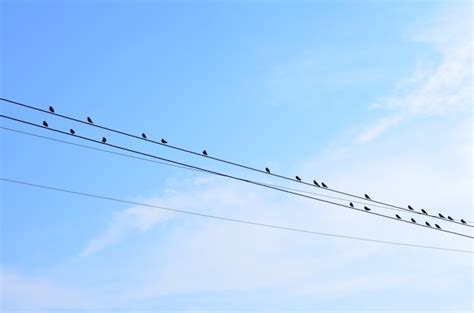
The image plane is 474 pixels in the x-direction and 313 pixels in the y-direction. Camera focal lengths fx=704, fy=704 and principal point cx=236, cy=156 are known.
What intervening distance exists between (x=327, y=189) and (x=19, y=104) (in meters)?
13.3

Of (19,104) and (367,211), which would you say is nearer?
(19,104)

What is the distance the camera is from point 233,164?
27.1 meters

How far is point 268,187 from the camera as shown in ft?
93.8

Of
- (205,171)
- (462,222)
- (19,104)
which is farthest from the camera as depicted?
(462,222)

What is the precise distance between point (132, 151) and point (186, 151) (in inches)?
80.1

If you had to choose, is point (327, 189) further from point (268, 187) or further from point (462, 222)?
point (462, 222)

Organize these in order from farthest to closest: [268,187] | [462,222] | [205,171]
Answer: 1. [462,222]
2. [268,187]
3. [205,171]

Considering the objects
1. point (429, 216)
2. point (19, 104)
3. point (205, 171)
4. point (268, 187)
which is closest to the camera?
point (19, 104)

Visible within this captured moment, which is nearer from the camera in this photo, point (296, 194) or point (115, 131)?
point (115, 131)

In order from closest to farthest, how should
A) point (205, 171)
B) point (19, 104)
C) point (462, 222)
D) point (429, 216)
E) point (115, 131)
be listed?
1. point (19, 104)
2. point (115, 131)
3. point (205, 171)
4. point (429, 216)
5. point (462, 222)

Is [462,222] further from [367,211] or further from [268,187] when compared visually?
[268,187]

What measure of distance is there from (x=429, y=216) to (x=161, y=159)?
13593 millimetres

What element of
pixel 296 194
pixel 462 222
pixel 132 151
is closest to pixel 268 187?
pixel 296 194

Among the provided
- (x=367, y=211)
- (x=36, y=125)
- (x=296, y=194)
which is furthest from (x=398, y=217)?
(x=36, y=125)
